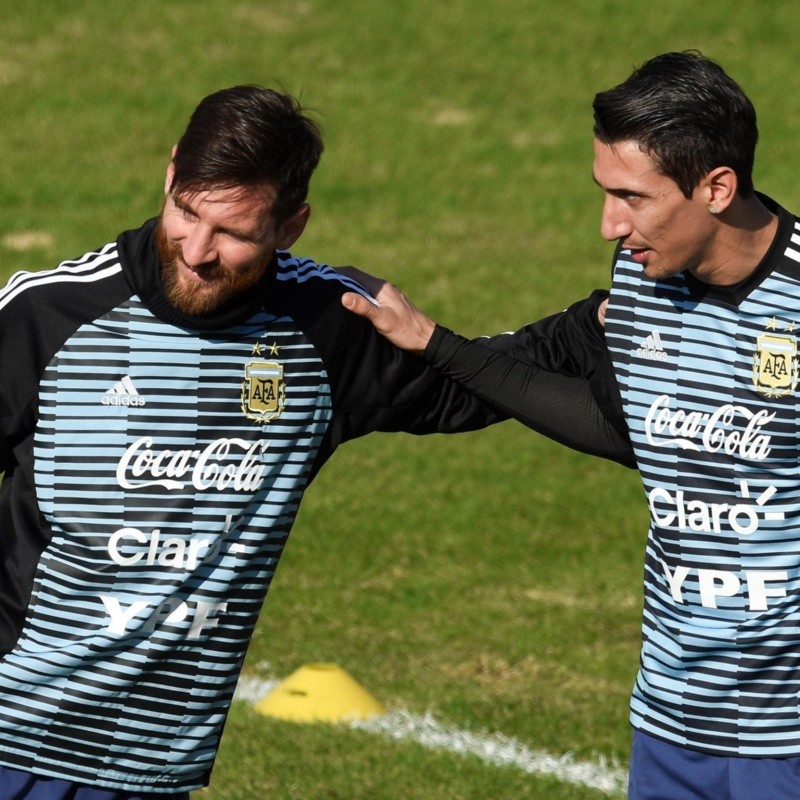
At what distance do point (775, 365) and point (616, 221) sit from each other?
482 millimetres

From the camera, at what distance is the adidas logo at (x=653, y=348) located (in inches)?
150

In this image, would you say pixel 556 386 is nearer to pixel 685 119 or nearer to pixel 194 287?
pixel 685 119

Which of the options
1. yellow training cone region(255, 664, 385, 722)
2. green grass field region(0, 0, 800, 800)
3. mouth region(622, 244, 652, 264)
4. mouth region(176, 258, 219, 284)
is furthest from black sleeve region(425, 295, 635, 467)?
yellow training cone region(255, 664, 385, 722)

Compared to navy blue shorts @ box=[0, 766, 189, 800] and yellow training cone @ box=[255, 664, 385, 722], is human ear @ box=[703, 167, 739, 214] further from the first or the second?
yellow training cone @ box=[255, 664, 385, 722]

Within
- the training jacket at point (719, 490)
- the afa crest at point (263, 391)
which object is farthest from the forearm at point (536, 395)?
the afa crest at point (263, 391)

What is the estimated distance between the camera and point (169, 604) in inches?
147

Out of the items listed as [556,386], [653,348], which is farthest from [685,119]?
[556,386]

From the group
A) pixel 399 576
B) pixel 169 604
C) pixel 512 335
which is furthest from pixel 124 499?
pixel 399 576

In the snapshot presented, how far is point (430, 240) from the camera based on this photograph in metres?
12.4

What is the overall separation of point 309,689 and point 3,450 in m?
2.77

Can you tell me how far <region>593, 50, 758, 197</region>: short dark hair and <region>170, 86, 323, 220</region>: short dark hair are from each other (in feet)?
2.33

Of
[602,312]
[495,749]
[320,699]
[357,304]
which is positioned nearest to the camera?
[357,304]

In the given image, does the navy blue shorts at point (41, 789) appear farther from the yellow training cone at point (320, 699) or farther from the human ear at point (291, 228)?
the yellow training cone at point (320, 699)

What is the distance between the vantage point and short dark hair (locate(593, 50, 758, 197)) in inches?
142
